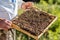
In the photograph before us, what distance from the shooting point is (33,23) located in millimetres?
2037

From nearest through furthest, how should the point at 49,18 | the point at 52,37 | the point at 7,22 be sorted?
the point at 7,22 < the point at 49,18 < the point at 52,37

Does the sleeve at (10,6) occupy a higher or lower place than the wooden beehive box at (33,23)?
higher

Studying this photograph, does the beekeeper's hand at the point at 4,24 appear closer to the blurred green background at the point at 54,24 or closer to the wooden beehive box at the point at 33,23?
the wooden beehive box at the point at 33,23

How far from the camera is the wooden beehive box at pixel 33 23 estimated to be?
6.32 feet

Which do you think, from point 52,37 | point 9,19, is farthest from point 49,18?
point 52,37

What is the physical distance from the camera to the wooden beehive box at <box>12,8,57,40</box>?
6.32 ft

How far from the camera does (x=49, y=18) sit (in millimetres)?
2156

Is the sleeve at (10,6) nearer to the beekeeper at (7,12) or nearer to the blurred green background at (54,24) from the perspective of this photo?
the beekeeper at (7,12)

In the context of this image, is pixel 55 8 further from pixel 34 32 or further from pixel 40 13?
pixel 34 32

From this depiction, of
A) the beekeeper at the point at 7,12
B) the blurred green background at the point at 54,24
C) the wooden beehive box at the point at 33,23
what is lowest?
the blurred green background at the point at 54,24

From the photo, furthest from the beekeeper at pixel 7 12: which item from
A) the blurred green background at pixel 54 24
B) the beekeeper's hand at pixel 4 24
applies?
the blurred green background at pixel 54 24

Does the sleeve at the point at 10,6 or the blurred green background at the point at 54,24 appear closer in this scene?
the sleeve at the point at 10,6

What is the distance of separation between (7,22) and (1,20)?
64 millimetres

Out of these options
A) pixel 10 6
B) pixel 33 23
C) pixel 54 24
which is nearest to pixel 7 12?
pixel 10 6
